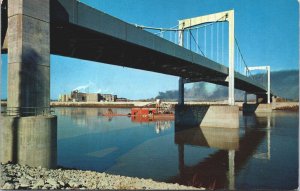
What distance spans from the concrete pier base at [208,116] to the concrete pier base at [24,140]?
34.5 meters

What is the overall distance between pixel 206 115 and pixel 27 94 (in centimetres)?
3684

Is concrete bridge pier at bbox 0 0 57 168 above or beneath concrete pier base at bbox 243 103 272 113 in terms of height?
Result: above

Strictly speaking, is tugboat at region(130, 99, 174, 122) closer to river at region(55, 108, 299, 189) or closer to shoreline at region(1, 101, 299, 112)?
river at region(55, 108, 299, 189)

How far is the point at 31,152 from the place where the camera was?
12.2 meters

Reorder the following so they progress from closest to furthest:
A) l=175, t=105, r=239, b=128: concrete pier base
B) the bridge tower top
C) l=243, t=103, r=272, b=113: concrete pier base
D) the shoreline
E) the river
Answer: the river
l=175, t=105, r=239, b=128: concrete pier base
the bridge tower top
l=243, t=103, r=272, b=113: concrete pier base
the shoreline

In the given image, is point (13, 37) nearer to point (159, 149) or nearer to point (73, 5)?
point (73, 5)

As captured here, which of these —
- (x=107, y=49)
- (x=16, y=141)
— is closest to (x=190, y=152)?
(x=107, y=49)

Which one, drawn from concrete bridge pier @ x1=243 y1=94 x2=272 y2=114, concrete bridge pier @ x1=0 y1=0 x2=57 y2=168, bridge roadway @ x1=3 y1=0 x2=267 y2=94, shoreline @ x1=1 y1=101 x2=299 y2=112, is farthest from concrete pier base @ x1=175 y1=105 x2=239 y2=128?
shoreline @ x1=1 y1=101 x2=299 y2=112

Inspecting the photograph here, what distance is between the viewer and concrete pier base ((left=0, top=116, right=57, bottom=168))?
1208 cm

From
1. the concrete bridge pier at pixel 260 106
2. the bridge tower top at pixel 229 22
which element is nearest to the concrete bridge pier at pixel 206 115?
the bridge tower top at pixel 229 22

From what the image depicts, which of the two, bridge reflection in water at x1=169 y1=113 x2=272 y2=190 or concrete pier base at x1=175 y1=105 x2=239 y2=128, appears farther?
concrete pier base at x1=175 y1=105 x2=239 y2=128

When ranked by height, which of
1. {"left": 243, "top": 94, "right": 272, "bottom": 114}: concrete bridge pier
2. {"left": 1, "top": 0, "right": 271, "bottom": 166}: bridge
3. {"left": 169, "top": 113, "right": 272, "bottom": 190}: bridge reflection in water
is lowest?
{"left": 169, "top": 113, "right": 272, "bottom": 190}: bridge reflection in water

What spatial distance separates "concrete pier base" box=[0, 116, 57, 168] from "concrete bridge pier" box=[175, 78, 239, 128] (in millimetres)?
34483

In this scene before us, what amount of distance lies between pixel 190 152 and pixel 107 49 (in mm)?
12372
